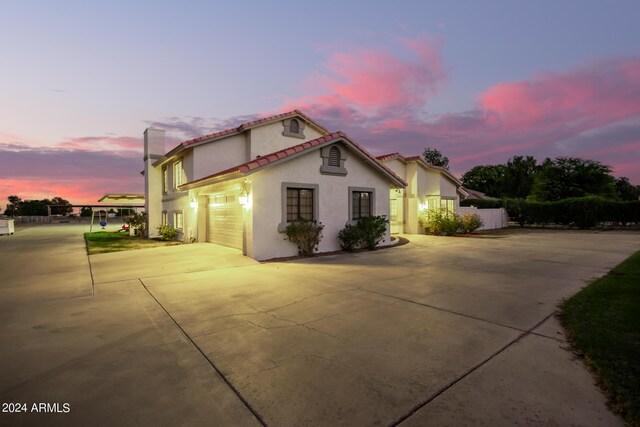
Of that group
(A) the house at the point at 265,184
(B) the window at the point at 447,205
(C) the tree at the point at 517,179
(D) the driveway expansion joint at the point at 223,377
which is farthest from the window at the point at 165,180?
(C) the tree at the point at 517,179

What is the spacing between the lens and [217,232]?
15.2m

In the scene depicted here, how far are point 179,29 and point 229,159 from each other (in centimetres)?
611

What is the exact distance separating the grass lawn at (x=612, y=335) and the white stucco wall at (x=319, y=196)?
323 inches

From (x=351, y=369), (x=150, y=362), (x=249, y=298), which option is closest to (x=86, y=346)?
(x=150, y=362)

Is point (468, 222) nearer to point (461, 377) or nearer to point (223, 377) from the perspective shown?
point (461, 377)

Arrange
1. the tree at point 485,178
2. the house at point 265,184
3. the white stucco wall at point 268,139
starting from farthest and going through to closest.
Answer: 1. the tree at point 485,178
2. the white stucco wall at point 268,139
3. the house at point 265,184

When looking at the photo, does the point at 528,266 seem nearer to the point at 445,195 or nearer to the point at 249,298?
the point at 249,298

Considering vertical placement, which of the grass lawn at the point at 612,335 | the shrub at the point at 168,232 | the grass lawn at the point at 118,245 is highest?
the shrub at the point at 168,232

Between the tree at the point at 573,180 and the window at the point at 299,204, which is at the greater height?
the tree at the point at 573,180

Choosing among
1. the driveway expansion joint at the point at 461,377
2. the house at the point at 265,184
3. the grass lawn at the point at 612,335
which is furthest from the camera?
the house at the point at 265,184

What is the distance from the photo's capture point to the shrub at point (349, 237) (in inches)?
504

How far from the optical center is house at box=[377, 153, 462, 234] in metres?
20.2

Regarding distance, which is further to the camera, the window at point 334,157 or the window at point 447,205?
the window at point 447,205

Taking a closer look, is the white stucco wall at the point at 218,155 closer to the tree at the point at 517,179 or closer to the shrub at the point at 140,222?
the shrub at the point at 140,222
